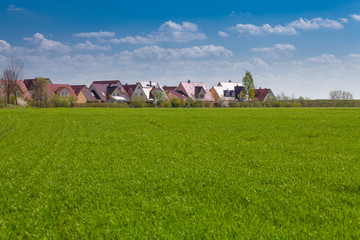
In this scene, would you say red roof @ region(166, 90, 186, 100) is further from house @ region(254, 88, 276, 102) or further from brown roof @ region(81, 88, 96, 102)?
house @ region(254, 88, 276, 102)

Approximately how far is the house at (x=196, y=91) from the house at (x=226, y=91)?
2.14m

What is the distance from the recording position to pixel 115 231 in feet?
12.7

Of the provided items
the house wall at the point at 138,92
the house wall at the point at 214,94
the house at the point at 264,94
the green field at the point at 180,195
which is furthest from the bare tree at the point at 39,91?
the green field at the point at 180,195

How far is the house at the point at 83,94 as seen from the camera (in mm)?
89250

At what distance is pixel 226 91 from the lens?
99500 mm

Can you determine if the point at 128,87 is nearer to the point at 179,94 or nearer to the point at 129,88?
the point at 129,88

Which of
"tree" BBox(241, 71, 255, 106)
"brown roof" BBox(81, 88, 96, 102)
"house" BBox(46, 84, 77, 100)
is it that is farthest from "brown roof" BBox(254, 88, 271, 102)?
"house" BBox(46, 84, 77, 100)

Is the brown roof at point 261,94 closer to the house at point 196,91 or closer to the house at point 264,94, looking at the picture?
the house at point 264,94

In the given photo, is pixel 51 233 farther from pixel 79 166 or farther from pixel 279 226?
pixel 79 166

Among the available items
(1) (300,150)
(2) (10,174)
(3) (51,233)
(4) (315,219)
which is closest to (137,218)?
(3) (51,233)

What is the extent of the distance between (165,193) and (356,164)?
15.9 ft

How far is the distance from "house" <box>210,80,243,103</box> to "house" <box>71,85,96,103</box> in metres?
37.0

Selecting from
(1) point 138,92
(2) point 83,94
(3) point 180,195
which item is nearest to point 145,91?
(1) point 138,92

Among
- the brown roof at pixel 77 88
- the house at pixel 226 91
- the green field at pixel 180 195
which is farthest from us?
the house at pixel 226 91
